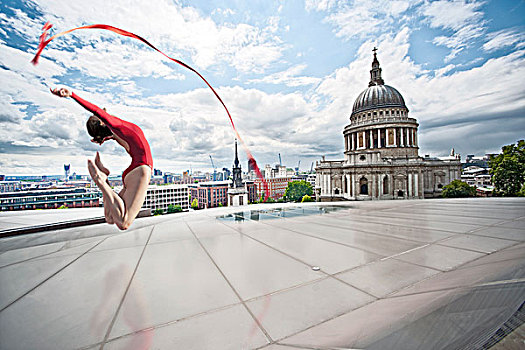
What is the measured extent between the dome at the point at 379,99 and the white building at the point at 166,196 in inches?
3078

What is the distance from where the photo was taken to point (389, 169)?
45.8 metres

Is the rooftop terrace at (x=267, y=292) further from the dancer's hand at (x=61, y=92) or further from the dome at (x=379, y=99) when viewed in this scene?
the dome at (x=379, y=99)

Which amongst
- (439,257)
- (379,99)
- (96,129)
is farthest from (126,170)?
(379,99)

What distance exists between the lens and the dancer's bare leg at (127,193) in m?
3.75

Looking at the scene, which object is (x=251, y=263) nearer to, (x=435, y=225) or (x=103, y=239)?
(x=103, y=239)

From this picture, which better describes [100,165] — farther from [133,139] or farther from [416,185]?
[416,185]

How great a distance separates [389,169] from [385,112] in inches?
584

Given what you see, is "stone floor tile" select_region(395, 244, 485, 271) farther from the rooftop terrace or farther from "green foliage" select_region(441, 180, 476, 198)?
"green foliage" select_region(441, 180, 476, 198)

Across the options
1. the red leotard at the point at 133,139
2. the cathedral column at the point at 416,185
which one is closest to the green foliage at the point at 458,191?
the cathedral column at the point at 416,185

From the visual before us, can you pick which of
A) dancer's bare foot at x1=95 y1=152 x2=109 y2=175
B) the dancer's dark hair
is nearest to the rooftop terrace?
dancer's bare foot at x1=95 y1=152 x2=109 y2=175

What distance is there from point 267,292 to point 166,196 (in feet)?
349

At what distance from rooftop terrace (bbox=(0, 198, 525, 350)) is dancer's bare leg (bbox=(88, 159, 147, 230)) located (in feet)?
3.01

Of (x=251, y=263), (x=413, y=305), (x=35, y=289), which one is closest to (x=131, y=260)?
(x=35, y=289)

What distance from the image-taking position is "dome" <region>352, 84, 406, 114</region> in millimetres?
52188
